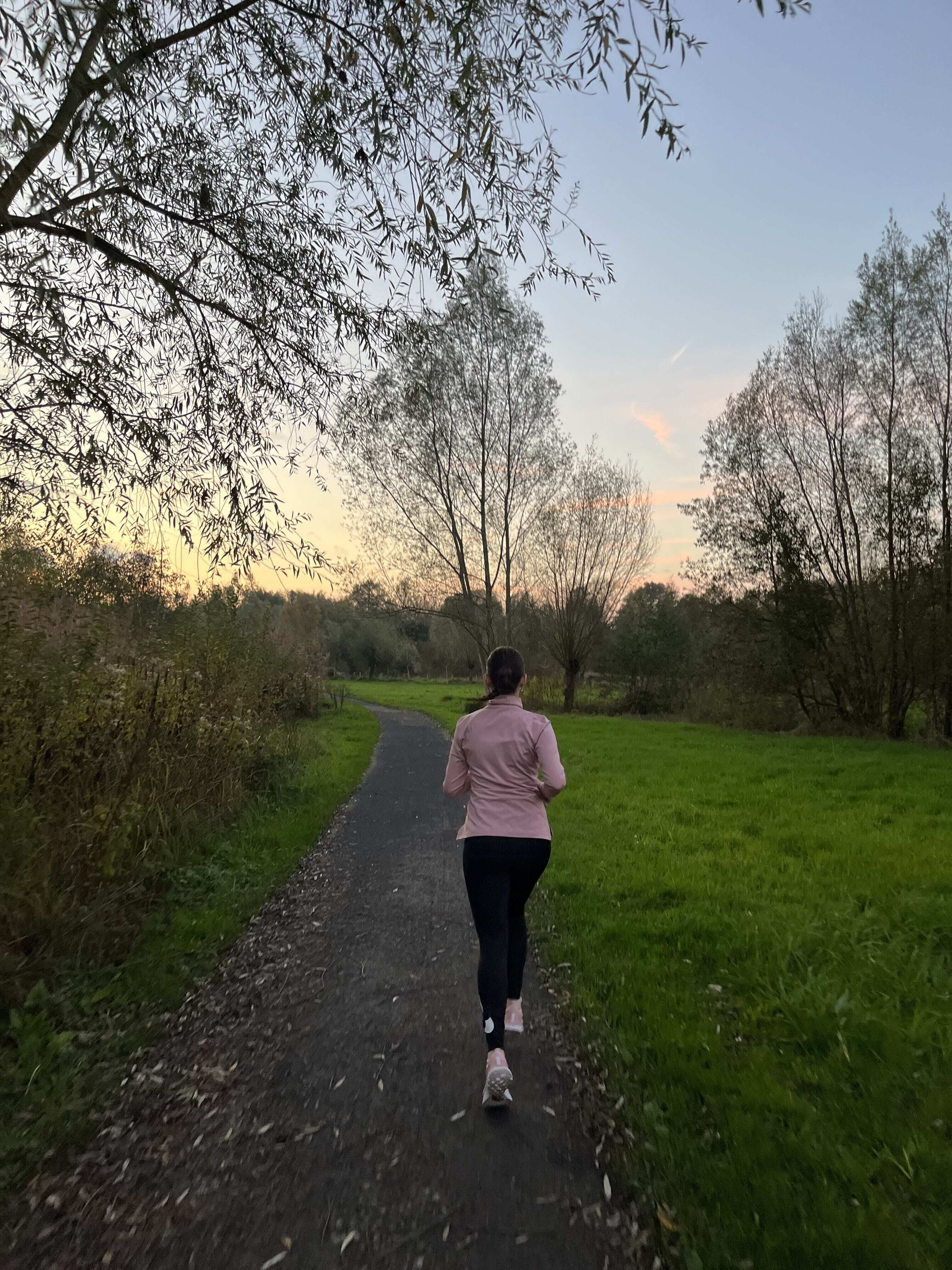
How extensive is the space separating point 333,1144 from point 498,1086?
752 mm

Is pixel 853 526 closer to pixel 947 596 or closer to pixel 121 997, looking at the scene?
pixel 947 596

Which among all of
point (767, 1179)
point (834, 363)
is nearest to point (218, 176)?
point (767, 1179)

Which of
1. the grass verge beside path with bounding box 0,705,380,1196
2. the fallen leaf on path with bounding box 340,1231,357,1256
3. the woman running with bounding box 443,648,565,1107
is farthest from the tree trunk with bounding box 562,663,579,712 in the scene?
the fallen leaf on path with bounding box 340,1231,357,1256

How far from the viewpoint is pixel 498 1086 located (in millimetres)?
2975

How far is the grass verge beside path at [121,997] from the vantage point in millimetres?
2871

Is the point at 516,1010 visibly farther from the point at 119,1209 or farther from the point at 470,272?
the point at 470,272

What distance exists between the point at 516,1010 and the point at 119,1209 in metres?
1.91

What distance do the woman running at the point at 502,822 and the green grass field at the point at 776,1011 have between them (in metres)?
0.76

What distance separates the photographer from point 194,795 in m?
7.27

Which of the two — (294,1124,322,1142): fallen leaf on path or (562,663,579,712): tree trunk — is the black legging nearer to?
(294,1124,322,1142): fallen leaf on path

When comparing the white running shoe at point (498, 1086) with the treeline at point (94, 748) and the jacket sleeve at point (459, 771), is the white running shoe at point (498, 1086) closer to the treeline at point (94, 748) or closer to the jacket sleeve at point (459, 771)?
the jacket sleeve at point (459, 771)

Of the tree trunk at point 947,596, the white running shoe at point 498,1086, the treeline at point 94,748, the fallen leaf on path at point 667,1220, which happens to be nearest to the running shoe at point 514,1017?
the white running shoe at point 498,1086

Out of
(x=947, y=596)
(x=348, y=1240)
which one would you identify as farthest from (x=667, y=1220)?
(x=947, y=596)

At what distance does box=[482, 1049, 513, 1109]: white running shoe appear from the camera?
2973mm
